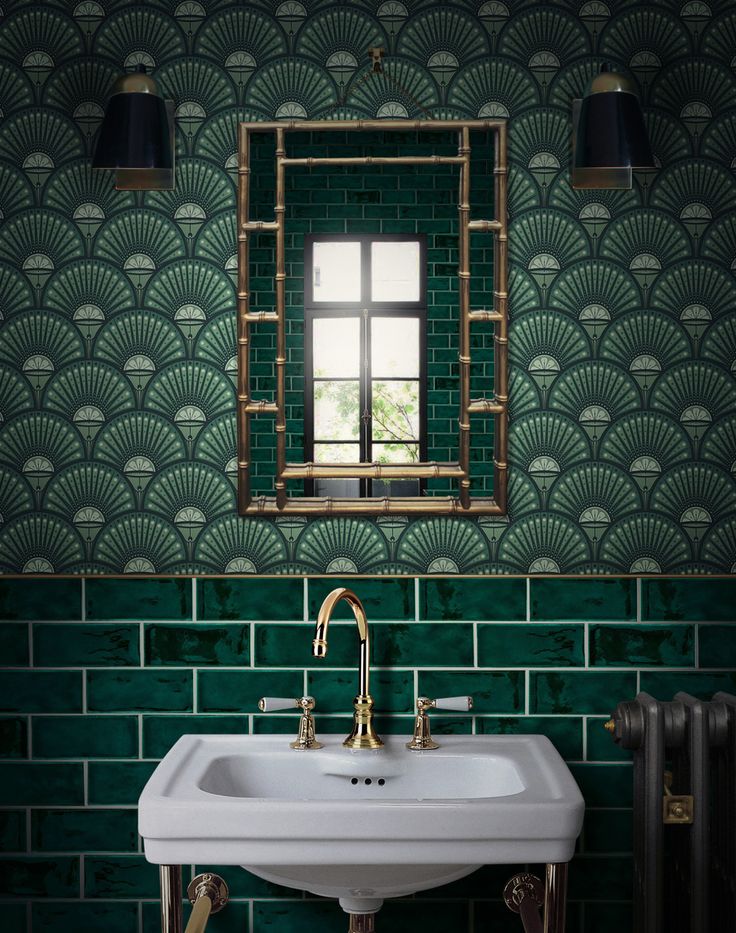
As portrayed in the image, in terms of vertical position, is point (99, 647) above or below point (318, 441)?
below

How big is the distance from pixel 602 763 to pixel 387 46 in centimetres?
144

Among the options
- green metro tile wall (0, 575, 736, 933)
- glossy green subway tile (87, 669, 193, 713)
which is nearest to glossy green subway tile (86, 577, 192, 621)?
green metro tile wall (0, 575, 736, 933)

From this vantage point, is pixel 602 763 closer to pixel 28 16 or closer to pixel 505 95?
pixel 505 95

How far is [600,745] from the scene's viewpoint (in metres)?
1.82

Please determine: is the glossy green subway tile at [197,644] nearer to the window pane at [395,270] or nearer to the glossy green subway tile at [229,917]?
the glossy green subway tile at [229,917]

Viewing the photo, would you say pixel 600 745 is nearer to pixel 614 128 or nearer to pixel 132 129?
pixel 614 128

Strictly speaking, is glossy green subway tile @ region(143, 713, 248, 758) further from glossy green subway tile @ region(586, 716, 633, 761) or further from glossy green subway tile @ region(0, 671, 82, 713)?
glossy green subway tile @ region(586, 716, 633, 761)

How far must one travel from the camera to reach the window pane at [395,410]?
1.82 m

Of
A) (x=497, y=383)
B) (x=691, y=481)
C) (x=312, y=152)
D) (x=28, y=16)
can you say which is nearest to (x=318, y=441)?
(x=497, y=383)

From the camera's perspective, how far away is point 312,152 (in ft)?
5.95

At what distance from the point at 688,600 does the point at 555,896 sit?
628 millimetres

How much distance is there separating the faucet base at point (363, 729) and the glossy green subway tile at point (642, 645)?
1.49ft

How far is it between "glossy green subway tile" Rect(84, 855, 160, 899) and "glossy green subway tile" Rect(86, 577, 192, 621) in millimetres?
467

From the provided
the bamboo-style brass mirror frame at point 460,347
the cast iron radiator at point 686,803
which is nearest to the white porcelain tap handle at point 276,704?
the bamboo-style brass mirror frame at point 460,347
